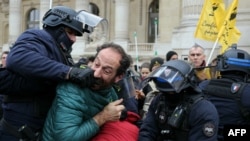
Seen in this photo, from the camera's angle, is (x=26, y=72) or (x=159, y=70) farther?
(x=159, y=70)

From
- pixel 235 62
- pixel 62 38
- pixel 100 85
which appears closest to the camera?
pixel 100 85

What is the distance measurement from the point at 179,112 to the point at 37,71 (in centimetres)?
95

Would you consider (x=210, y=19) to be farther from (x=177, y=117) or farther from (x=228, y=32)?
(x=177, y=117)

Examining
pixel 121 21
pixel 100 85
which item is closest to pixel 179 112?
pixel 100 85

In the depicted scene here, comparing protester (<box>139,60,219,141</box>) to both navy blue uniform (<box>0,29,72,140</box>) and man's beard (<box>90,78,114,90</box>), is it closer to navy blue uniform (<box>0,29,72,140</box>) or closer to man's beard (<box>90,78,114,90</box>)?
man's beard (<box>90,78,114,90</box>)

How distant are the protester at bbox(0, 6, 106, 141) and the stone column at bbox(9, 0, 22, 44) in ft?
116

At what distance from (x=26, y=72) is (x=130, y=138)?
31.9 inches

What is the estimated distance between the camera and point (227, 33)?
1010 cm

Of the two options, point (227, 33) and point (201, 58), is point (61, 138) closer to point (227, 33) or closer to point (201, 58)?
point (201, 58)

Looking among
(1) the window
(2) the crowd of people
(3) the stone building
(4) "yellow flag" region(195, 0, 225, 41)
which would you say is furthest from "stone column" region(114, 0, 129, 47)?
(2) the crowd of people

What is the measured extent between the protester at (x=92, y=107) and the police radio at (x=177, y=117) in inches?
12.7

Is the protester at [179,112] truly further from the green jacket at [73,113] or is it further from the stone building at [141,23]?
the stone building at [141,23]

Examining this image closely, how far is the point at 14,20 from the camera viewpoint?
38750 millimetres

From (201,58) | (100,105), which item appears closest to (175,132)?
(100,105)
